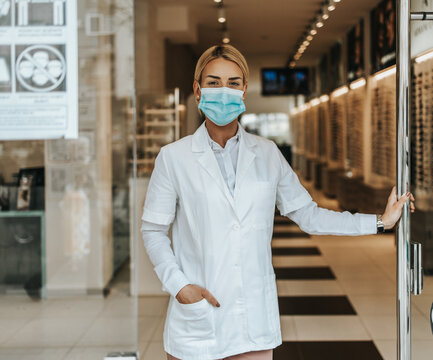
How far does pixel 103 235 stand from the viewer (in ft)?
13.4

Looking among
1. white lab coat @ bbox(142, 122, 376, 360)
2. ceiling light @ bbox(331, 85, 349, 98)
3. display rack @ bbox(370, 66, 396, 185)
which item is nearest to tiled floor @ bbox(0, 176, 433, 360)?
white lab coat @ bbox(142, 122, 376, 360)

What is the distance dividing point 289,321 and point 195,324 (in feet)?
8.25

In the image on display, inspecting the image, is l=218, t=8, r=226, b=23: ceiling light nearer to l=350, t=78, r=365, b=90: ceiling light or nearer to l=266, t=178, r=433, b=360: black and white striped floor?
l=350, t=78, r=365, b=90: ceiling light

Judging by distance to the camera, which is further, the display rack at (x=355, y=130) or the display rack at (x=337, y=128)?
the display rack at (x=337, y=128)

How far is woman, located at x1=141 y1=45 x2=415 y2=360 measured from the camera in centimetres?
175

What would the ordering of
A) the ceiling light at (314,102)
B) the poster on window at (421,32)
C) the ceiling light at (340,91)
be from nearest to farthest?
the poster on window at (421,32)
the ceiling light at (340,91)
the ceiling light at (314,102)

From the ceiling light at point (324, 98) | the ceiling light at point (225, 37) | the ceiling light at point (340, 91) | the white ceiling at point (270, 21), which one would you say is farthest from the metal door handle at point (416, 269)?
the ceiling light at point (324, 98)

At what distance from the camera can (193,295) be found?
1.71m

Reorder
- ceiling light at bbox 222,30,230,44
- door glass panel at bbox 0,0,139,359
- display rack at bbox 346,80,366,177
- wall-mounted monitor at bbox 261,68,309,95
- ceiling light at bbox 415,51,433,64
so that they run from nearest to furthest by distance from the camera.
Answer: ceiling light at bbox 415,51,433,64 < door glass panel at bbox 0,0,139,359 < display rack at bbox 346,80,366,177 < ceiling light at bbox 222,30,230,44 < wall-mounted monitor at bbox 261,68,309,95

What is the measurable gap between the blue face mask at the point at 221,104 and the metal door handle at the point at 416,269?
84 cm

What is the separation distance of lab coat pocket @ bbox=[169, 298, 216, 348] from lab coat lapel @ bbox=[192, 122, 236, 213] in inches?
12.5

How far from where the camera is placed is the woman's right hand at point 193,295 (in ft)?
5.61

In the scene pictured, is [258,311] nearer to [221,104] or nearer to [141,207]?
[221,104]

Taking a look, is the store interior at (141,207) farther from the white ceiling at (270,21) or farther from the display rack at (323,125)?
the display rack at (323,125)
